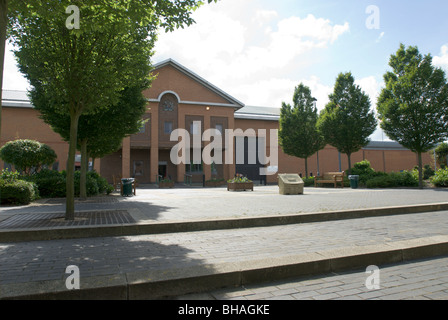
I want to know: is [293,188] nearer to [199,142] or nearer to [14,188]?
[14,188]

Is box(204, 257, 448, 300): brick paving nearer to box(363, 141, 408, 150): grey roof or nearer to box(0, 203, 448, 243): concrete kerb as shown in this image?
box(0, 203, 448, 243): concrete kerb

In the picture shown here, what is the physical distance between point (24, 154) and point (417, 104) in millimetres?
22305

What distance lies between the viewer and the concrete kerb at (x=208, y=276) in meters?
2.77

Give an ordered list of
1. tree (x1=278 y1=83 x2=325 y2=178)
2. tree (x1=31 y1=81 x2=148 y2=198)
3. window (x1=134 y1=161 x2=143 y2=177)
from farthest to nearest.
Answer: window (x1=134 y1=161 x2=143 y2=177) → tree (x1=278 y1=83 x2=325 y2=178) → tree (x1=31 y1=81 x2=148 y2=198)

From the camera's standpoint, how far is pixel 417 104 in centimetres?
1792

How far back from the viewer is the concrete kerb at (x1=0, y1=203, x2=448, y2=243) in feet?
17.3

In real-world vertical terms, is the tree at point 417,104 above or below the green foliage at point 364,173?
above

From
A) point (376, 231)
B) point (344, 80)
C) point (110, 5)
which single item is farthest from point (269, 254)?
point (344, 80)

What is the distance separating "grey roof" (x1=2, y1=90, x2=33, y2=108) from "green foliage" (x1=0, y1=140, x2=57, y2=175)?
1961 centimetres

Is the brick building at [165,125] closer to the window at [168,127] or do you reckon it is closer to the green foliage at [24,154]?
the window at [168,127]

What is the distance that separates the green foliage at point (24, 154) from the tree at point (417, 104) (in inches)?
807

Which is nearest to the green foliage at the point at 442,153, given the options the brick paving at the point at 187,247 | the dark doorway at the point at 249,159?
the dark doorway at the point at 249,159

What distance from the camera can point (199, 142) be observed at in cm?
3284

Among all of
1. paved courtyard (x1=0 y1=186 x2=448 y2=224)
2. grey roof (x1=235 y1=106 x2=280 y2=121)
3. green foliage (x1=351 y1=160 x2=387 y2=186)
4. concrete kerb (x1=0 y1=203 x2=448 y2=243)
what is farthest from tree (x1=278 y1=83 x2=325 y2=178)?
concrete kerb (x1=0 y1=203 x2=448 y2=243)
